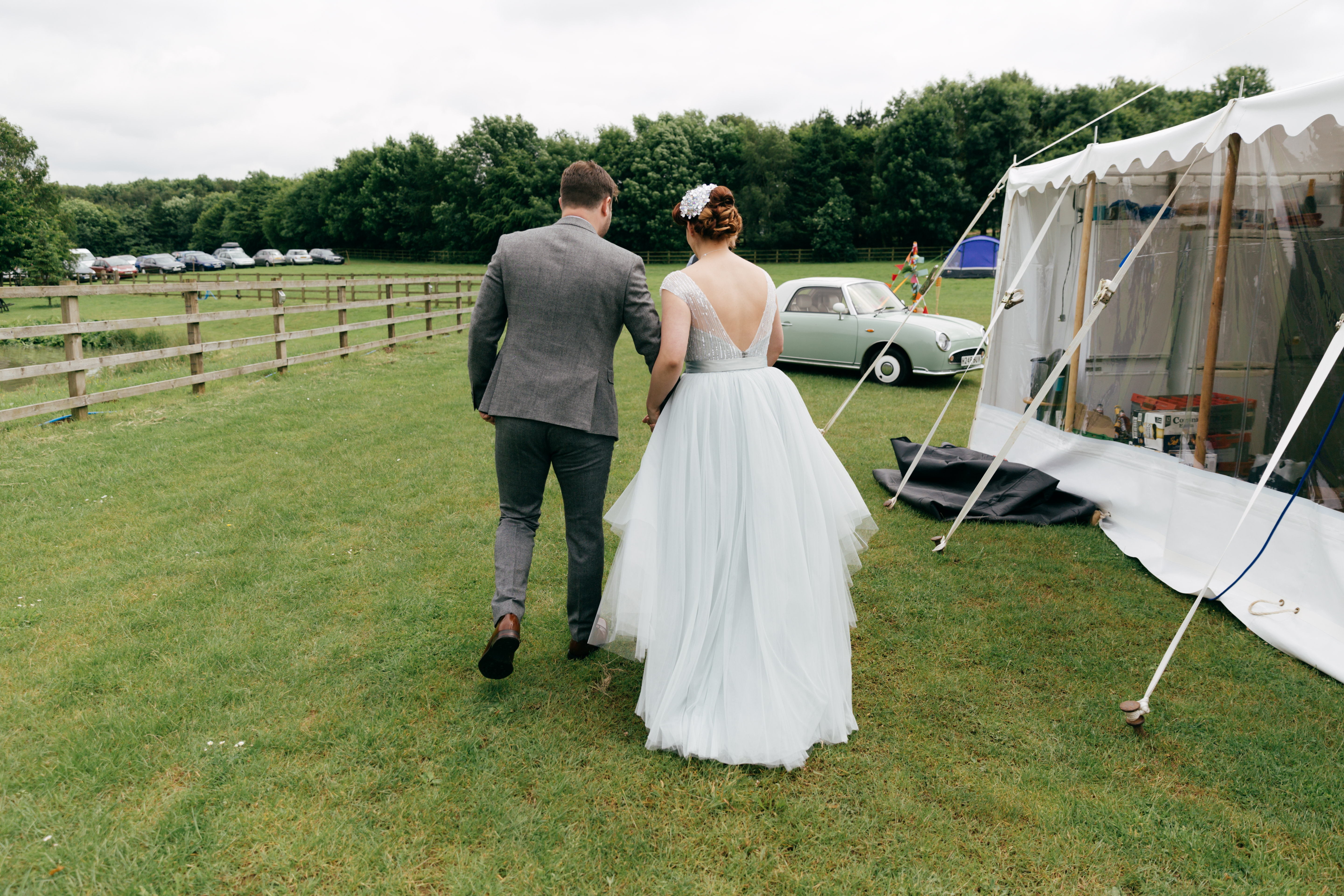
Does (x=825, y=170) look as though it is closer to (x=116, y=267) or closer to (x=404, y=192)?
(x=404, y=192)

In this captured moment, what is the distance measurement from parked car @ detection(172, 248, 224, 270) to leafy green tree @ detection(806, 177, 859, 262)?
41.4m

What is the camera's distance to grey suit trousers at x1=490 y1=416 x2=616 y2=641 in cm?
320

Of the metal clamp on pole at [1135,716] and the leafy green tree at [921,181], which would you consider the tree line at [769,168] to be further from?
the metal clamp on pole at [1135,716]

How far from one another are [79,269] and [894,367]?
48123mm

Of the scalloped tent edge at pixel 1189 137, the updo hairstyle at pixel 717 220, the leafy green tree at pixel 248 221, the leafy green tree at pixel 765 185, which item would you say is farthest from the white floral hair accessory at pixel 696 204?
the leafy green tree at pixel 248 221

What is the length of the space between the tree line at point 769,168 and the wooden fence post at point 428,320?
29.9m

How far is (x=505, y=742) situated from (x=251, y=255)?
95179 millimetres

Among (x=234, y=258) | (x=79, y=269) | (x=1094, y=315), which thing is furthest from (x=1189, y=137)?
(x=234, y=258)

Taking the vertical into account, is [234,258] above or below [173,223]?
below

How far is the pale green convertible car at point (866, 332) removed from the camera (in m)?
11.1

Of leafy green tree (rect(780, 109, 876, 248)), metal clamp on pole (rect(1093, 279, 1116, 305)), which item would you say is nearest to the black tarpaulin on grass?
metal clamp on pole (rect(1093, 279, 1116, 305))

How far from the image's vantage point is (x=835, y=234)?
51875 mm

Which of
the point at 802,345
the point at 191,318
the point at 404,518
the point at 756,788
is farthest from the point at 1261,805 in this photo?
the point at 191,318

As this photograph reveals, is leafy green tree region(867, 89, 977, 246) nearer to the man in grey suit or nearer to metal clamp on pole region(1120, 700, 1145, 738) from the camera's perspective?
metal clamp on pole region(1120, 700, 1145, 738)
